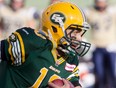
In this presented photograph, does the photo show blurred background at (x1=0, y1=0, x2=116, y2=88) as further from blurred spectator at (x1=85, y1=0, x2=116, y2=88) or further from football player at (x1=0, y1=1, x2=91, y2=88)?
football player at (x1=0, y1=1, x2=91, y2=88)

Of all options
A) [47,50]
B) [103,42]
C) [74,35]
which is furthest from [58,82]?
[103,42]

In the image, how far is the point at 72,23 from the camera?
2994mm

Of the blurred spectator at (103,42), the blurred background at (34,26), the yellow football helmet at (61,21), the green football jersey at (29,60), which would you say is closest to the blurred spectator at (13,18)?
the blurred background at (34,26)

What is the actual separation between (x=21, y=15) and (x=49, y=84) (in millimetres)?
3440

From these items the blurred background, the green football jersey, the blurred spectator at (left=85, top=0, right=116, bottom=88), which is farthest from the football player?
the blurred spectator at (left=85, top=0, right=116, bottom=88)

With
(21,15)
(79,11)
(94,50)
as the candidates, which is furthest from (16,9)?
(79,11)

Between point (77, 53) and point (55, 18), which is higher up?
point (55, 18)

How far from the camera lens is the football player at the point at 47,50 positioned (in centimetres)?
274

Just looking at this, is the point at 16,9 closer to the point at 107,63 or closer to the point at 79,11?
the point at 107,63

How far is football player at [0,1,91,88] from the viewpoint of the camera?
274cm

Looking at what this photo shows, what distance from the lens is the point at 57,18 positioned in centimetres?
297

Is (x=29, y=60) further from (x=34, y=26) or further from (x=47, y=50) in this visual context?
(x=34, y=26)

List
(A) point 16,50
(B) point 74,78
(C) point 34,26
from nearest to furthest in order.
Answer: (A) point 16,50
(B) point 74,78
(C) point 34,26

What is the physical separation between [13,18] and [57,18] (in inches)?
125
